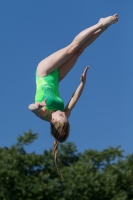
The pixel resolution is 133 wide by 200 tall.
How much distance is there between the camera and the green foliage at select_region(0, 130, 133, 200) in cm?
3025

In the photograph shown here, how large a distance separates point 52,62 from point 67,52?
304 millimetres

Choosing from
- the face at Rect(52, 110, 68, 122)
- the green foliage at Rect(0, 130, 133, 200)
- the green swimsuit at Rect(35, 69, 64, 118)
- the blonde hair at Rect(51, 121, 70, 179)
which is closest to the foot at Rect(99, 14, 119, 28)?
the green swimsuit at Rect(35, 69, 64, 118)

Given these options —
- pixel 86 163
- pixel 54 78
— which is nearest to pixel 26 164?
pixel 86 163

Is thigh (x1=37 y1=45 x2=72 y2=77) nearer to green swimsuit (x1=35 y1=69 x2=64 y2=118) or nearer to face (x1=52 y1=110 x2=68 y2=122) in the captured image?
green swimsuit (x1=35 y1=69 x2=64 y2=118)

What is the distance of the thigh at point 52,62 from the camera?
10797 millimetres

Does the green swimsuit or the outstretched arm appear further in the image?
the outstretched arm

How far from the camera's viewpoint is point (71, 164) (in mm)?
34094

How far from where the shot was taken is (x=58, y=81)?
35.9ft

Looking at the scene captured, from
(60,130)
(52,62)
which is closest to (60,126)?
(60,130)

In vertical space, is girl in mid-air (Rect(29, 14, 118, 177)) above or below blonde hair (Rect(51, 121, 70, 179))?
above

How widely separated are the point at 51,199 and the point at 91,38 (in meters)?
20.1

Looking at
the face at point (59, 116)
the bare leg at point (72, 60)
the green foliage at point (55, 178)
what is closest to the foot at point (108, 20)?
the bare leg at point (72, 60)

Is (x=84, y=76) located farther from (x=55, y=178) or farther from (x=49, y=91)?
(x=55, y=178)

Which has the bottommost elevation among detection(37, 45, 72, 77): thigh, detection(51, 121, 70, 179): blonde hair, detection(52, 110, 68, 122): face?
detection(51, 121, 70, 179): blonde hair
